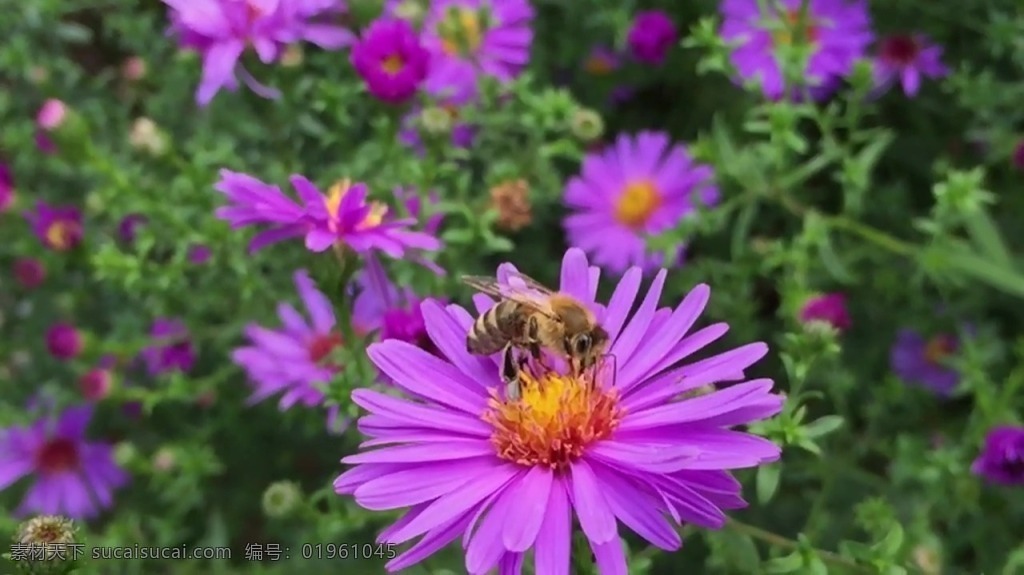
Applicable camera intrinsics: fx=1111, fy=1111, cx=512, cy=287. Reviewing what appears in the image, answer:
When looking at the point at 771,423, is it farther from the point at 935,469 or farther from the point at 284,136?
the point at 284,136

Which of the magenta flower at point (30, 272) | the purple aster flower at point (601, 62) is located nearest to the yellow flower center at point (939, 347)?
the purple aster flower at point (601, 62)

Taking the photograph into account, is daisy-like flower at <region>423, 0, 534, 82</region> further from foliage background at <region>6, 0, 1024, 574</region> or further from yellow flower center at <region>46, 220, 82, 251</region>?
yellow flower center at <region>46, 220, 82, 251</region>

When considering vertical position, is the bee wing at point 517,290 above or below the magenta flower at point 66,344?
below

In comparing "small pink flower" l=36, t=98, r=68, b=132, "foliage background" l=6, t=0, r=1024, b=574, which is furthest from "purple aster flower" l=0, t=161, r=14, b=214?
"small pink flower" l=36, t=98, r=68, b=132

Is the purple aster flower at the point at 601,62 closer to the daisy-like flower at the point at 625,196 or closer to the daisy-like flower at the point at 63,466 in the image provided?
the daisy-like flower at the point at 625,196

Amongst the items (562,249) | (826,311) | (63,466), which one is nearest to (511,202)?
(826,311)

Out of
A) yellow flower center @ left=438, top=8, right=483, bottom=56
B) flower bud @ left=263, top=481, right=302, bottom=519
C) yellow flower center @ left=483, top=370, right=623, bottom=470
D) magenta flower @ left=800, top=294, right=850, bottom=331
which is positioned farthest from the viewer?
yellow flower center @ left=438, top=8, right=483, bottom=56

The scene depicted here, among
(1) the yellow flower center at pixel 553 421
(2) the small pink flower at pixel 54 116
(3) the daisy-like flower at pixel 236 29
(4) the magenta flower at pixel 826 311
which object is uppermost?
(2) the small pink flower at pixel 54 116
